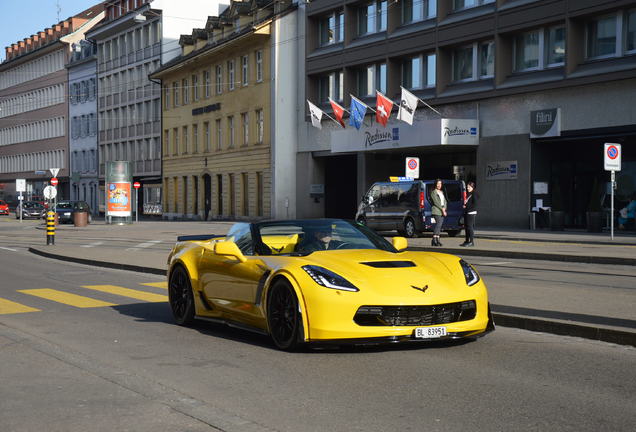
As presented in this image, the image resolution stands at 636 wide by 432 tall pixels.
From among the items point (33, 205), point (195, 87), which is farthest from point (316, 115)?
point (33, 205)

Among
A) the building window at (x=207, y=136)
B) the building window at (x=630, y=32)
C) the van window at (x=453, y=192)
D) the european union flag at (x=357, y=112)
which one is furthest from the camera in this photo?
the building window at (x=207, y=136)

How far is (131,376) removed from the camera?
7148 millimetres

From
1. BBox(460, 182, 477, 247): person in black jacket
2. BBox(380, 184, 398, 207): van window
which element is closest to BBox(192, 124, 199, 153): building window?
BBox(380, 184, 398, 207): van window

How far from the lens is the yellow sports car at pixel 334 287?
771 centimetres

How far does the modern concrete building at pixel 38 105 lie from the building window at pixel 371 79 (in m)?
48.9

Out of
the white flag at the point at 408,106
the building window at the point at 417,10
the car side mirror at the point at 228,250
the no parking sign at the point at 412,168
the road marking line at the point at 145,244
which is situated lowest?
the road marking line at the point at 145,244

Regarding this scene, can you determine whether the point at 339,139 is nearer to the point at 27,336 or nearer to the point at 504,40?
the point at 504,40

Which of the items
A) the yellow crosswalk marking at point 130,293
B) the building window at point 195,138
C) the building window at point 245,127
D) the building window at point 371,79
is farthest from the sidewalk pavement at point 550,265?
the building window at point 195,138

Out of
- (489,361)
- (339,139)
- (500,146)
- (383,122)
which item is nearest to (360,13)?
(339,139)

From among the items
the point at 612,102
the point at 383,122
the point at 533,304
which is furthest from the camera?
the point at 383,122

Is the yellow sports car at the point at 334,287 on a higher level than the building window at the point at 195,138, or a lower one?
lower

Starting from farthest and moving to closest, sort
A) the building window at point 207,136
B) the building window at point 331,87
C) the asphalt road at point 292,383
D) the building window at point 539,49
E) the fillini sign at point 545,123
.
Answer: the building window at point 207,136 < the building window at point 331,87 < the building window at point 539,49 < the fillini sign at point 545,123 < the asphalt road at point 292,383

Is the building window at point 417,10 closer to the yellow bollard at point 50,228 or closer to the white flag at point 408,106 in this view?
the white flag at point 408,106

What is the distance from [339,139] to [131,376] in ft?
135
